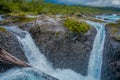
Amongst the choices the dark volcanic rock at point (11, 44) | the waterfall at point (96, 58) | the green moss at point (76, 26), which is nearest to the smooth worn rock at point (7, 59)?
the dark volcanic rock at point (11, 44)

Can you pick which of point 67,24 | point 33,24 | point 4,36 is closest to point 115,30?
point 67,24

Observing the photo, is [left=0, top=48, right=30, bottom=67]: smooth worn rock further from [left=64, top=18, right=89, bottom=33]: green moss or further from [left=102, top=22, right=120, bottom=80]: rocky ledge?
[left=64, top=18, right=89, bottom=33]: green moss

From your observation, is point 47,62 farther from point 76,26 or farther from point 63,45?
point 76,26

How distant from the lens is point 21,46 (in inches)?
785

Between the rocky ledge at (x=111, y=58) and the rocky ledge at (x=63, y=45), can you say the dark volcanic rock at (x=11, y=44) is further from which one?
the rocky ledge at (x=111, y=58)

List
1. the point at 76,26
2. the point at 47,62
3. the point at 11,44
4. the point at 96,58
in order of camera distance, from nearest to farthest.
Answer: the point at 11,44, the point at 47,62, the point at 96,58, the point at 76,26

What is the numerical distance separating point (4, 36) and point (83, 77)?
686 centimetres

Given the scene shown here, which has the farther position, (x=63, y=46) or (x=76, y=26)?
(x=76, y=26)

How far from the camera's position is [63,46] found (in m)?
21.5

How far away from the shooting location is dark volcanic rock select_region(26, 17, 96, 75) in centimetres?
2127

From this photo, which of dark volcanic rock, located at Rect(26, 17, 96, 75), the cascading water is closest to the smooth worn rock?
the cascading water

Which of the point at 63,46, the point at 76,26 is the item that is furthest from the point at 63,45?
the point at 76,26

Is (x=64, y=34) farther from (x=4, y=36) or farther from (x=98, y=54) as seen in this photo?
(x=4, y=36)

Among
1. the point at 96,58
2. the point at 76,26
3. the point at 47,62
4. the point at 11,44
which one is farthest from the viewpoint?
the point at 76,26
